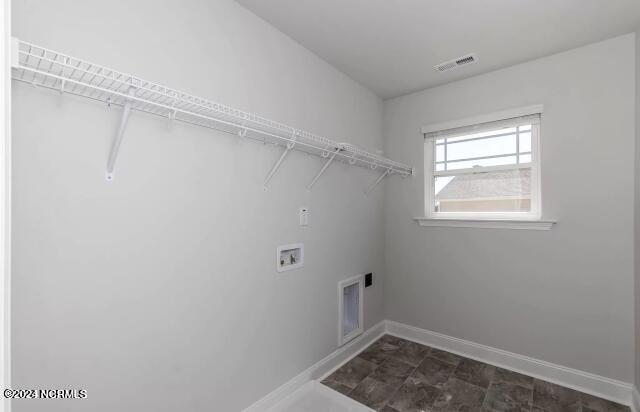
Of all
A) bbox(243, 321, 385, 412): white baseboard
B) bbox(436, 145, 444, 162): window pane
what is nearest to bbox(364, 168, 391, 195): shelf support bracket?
bbox(436, 145, 444, 162): window pane

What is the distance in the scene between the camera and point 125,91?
3.94 ft

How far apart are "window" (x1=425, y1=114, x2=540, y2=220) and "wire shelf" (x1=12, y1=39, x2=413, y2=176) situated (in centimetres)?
121

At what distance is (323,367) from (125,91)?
7.27 ft

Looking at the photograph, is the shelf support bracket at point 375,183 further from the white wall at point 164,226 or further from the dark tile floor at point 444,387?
the dark tile floor at point 444,387

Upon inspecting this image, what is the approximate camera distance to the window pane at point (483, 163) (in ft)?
8.39

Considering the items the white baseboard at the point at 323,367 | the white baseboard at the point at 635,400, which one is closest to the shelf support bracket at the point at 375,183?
the white baseboard at the point at 323,367

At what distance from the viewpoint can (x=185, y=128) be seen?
151 centimetres

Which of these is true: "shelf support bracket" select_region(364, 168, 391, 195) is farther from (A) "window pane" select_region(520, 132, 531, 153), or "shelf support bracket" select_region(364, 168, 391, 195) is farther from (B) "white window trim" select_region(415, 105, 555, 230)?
(A) "window pane" select_region(520, 132, 531, 153)

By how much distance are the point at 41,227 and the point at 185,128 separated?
0.71 meters

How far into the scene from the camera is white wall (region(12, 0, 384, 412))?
3.60ft

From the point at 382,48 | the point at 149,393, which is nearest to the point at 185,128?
the point at 149,393

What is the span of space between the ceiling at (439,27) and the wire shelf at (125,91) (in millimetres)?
731

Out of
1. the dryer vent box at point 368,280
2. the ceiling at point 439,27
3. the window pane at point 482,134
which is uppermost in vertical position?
the ceiling at point 439,27

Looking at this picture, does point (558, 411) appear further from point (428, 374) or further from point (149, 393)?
point (149, 393)
